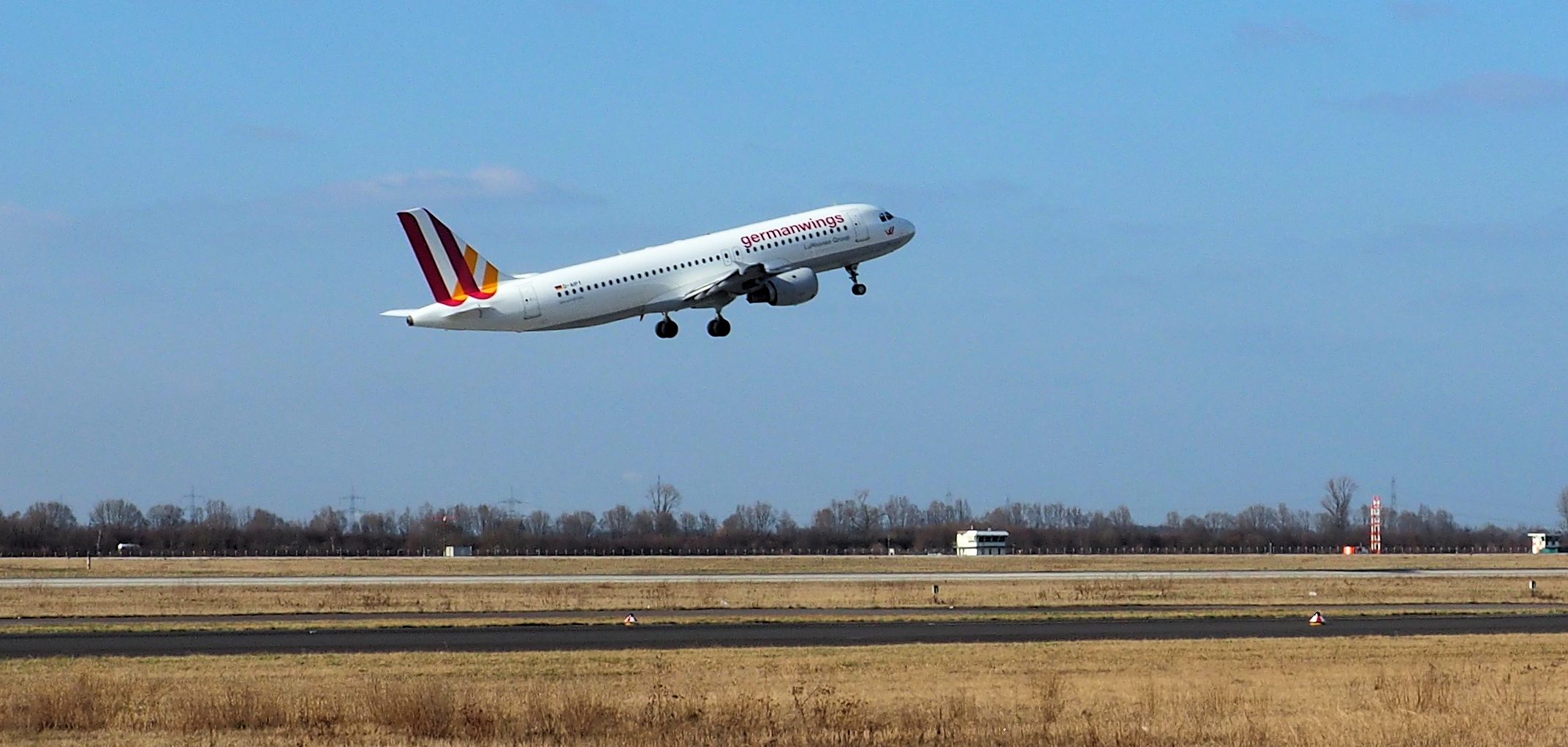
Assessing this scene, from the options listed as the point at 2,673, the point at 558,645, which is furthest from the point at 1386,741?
the point at 2,673

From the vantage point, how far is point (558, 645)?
44312mm

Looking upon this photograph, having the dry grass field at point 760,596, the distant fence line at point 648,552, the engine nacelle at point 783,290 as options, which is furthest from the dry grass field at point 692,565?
the distant fence line at point 648,552

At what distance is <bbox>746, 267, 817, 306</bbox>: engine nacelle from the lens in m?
61.6

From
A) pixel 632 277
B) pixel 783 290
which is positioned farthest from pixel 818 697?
pixel 783 290

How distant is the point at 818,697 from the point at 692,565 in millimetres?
81320

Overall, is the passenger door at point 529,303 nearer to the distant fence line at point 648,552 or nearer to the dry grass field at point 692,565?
the dry grass field at point 692,565

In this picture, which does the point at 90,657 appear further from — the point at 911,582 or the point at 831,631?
the point at 911,582

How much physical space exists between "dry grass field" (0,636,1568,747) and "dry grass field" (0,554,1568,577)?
5537 centimetres

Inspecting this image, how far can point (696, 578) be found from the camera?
86.6m

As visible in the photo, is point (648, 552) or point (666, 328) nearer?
point (666, 328)

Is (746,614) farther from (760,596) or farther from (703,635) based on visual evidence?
(760,596)

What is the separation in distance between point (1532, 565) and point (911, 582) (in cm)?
4794

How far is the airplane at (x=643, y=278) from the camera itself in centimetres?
5675

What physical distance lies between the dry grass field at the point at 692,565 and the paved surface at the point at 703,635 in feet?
145
